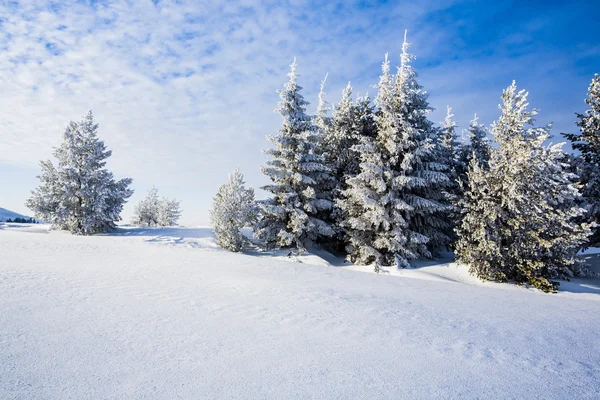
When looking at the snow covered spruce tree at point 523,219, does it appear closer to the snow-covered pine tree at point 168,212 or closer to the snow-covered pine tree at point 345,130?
the snow-covered pine tree at point 345,130

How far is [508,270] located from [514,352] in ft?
43.9

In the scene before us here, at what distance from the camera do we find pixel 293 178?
66.9ft

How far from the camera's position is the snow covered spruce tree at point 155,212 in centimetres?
5381

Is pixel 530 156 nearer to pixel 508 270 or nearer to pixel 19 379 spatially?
pixel 508 270

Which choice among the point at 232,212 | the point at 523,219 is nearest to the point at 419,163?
the point at 523,219

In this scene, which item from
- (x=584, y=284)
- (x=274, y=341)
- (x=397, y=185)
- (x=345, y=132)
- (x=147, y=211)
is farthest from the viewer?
(x=147, y=211)

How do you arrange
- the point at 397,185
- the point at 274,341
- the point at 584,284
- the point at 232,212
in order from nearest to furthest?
the point at 274,341
the point at 584,284
the point at 397,185
the point at 232,212

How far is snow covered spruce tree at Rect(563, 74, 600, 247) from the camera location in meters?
18.9

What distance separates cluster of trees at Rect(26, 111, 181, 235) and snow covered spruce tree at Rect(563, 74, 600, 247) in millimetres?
31271

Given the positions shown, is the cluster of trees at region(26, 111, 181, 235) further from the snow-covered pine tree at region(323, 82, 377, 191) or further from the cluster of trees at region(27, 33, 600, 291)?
the snow-covered pine tree at region(323, 82, 377, 191)

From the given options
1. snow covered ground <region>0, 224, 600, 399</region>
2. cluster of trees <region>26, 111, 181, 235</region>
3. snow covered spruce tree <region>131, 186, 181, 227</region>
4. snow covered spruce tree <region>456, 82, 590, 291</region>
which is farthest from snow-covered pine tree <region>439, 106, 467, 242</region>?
snow covered spruce tree <region>131, 186, 181, 227</region>

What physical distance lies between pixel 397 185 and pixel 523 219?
642cm

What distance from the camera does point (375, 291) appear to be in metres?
9.66

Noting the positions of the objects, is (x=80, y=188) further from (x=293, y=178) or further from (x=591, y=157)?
(x=591, y=157)
